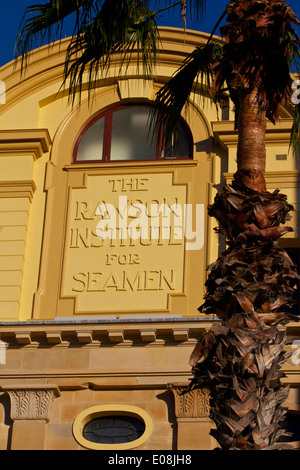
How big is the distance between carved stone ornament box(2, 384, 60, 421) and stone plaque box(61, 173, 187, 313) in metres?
1.92

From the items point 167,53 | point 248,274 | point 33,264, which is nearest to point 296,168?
point 167,53

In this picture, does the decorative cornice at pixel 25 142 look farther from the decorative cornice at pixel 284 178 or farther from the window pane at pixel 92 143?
the decorative cornice at pixel 284 178

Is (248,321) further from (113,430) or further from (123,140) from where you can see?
(123,140)

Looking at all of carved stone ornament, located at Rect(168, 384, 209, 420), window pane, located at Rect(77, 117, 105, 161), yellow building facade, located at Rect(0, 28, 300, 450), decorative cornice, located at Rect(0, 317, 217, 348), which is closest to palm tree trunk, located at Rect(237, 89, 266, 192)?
yellow building facade, located at Rect(0, 28, 300, 450)

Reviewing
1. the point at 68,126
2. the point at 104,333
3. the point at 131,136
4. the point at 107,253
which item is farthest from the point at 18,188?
the point at 104,333

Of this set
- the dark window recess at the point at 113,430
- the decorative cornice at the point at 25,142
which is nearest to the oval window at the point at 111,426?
the dark window recess at the point at 113,430

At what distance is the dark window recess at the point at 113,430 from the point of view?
18125 millimetres

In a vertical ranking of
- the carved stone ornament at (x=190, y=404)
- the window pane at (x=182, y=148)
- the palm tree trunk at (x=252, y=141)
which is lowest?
the carved stone ornament at (x=190, y=404)

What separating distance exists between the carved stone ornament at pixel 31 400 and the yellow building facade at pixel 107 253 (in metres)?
0.03

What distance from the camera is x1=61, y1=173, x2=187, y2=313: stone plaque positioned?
772 inches

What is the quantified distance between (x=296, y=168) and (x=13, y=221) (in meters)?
5.91

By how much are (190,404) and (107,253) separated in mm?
3775

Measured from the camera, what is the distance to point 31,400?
18.3 meters

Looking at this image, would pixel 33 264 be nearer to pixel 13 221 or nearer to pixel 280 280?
pixel 13 221
